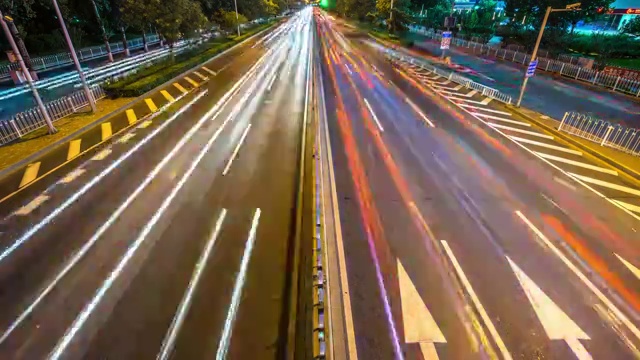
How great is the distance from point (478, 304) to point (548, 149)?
12233mm

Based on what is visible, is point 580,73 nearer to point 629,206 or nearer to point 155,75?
point 629,206

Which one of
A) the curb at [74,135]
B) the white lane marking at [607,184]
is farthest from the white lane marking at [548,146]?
the curb at [74,135]

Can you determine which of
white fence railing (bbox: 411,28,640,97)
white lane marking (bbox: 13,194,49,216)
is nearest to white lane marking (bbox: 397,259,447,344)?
white lane marking (bbox: 13,194,49,216)

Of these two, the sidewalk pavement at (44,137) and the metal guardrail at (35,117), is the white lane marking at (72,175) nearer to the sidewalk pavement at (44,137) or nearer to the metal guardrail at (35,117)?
the sidewalk pavement at (44,137)

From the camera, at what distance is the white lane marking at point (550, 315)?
6527 mm

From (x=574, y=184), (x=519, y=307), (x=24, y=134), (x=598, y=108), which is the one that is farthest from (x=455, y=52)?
(x=24, y=134)

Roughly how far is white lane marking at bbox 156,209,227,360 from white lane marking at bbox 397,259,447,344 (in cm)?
509

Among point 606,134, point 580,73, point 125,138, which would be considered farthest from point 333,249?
point 580,73

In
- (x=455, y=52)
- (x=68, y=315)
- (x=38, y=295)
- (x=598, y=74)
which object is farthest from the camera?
(x=455, y=52)

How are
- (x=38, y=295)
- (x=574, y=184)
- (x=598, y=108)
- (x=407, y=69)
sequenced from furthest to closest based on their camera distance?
(x=407, y=69)
(x=598, y=108)
(x=574, y=184)
(x=38, y=295)

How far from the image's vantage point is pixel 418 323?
669 centimetres

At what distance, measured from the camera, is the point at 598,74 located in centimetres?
2555

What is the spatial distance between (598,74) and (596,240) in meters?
25.4

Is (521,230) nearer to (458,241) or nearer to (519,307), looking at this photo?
(458,241)
